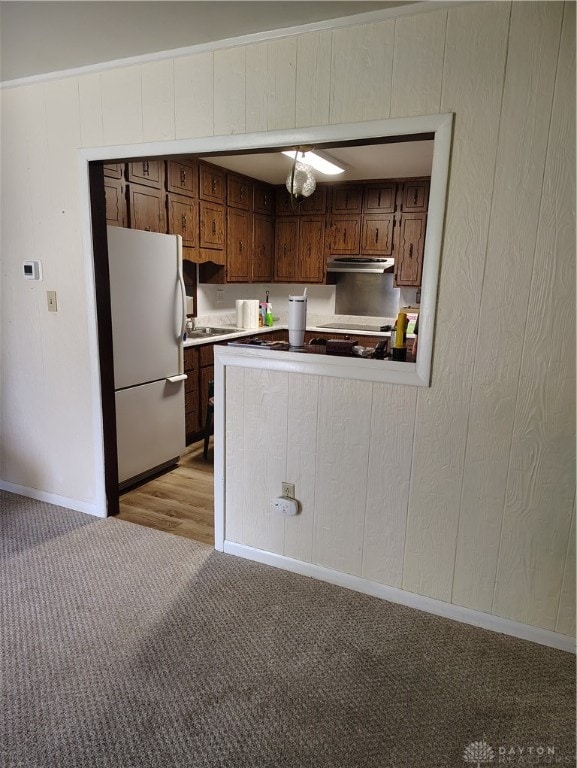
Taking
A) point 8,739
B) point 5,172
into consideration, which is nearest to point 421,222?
point 5,172

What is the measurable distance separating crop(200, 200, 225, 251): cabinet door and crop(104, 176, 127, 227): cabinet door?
101 centimetres

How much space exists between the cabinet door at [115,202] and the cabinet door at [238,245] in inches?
57.9

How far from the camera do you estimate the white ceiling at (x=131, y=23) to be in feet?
5.75

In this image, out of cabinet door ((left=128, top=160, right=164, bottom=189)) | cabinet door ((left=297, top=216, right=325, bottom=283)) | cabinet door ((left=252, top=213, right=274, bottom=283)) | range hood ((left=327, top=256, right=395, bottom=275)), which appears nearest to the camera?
cabinet door ((left=128, top=160, right=164, bottom=189))

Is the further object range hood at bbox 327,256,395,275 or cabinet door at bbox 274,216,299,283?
cabinet door at bbox 274,216,299,283

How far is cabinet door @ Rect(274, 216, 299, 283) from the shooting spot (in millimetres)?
5488

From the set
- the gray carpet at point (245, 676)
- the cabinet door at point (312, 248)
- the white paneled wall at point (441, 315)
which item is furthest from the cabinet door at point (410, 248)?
the gray carpet at point (245, 676)

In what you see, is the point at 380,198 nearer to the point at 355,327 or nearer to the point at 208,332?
the point at 355,327

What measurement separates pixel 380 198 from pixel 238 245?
1.54 meters

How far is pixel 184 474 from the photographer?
11.7 feet

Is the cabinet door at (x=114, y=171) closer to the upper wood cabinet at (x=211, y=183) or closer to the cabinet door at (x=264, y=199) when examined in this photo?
the upper wood cabinet at (x=211, y=183)

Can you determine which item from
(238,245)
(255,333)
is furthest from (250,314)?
(238,245)

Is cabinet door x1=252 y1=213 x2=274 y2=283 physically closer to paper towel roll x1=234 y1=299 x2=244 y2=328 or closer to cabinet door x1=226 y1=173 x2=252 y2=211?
cabinet door x1=226 y1=173 x2=252 y2=211

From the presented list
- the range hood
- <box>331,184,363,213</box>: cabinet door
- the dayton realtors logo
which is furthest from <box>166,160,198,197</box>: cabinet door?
the dayton realtors logo
